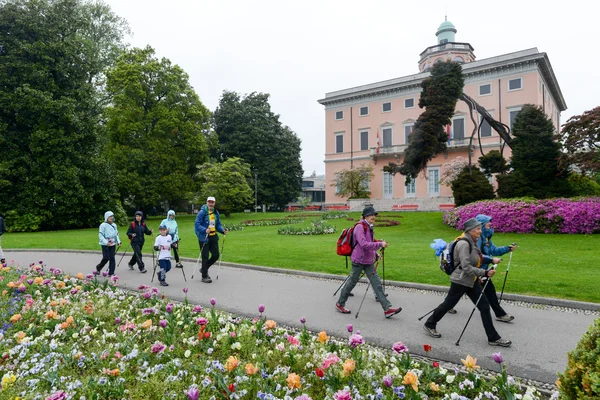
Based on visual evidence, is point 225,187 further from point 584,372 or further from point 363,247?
point 584,372

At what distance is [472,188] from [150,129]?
96.1 feet

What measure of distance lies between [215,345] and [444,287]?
5.12m

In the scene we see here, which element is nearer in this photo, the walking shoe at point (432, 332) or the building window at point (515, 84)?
the walking shoe at point (432, 332)

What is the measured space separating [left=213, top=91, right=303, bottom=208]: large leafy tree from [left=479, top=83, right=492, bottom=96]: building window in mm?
25625

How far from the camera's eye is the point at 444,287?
789cm

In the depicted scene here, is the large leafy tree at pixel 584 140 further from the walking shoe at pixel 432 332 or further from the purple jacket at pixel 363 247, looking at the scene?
the walking shoe at pixel 432 332

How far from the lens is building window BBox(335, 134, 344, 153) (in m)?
52.1

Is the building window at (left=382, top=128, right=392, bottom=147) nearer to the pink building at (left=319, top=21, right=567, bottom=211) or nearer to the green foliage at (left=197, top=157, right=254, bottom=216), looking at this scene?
the pink building at (left=319, top=21, right=567, bottom=211)

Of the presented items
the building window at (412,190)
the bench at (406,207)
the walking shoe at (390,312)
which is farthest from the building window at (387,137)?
the walking shoe at (390,312)

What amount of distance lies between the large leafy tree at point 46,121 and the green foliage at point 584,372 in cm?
3113

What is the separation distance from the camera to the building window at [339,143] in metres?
52.1

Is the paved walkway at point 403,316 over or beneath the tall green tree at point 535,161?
beneath

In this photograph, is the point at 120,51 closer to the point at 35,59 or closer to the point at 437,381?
the point at 35,59

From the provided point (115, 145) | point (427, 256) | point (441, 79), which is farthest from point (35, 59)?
point (427, 256)
